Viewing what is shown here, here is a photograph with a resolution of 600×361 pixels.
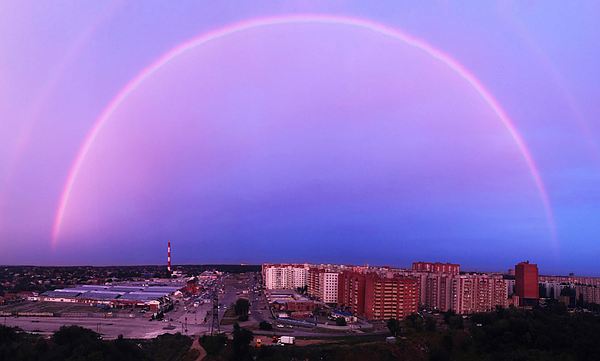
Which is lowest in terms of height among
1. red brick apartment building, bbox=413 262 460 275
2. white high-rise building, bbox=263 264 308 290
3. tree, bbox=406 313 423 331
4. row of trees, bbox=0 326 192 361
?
white high-rise building, bbox=263 264 308 290

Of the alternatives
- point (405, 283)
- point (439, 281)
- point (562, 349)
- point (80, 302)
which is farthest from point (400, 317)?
point (80, 302)

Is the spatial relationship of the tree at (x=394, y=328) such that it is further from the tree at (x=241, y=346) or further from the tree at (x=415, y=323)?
the tree at (x=241, y=346)

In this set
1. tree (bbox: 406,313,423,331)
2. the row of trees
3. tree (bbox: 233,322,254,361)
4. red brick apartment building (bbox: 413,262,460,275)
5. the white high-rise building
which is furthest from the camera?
the white high-rise building

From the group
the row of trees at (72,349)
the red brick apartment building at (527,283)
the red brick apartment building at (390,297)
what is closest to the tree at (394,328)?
the red brick apartment building at (390,297)

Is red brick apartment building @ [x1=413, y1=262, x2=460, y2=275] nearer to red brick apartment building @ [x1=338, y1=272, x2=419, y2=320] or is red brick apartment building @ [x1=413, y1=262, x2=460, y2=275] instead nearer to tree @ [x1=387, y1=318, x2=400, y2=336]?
red brick apartment building @ [x1=338, y1=272, x2=419, y2=320]

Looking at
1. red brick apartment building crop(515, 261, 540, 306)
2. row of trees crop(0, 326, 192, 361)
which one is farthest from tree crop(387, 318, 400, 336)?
red brick apartment building crop(515, 261, 540, 306)

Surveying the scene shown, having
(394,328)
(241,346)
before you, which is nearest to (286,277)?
(394,328)

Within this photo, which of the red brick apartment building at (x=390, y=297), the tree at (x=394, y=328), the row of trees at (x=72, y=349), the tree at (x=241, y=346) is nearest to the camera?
the row of trees at (x=72, y=349)

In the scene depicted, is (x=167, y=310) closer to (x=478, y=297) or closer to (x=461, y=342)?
(x=478, y=297)

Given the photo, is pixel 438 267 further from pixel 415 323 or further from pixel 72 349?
pixel 72 349

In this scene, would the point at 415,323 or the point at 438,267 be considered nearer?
the point at 415,323

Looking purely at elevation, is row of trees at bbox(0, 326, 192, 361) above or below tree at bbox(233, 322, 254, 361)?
above
